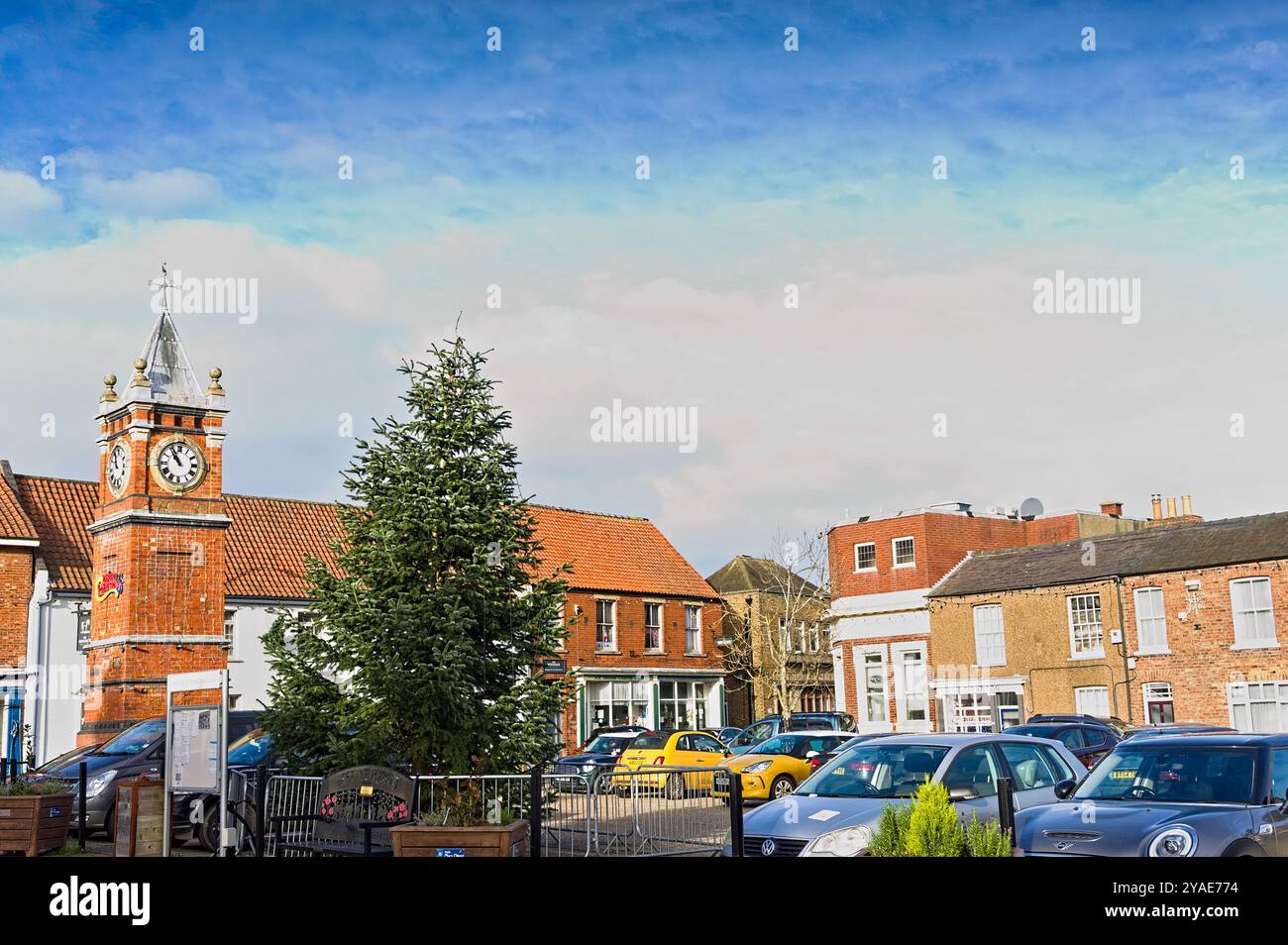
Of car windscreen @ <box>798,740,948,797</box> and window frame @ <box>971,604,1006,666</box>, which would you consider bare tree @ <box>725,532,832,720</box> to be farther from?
car windscreen @ <box>798,740,948,797</box>

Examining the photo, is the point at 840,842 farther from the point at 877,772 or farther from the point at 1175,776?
the point at 1175,776

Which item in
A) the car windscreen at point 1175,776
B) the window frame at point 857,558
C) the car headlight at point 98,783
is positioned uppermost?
the window frame at point 857,558

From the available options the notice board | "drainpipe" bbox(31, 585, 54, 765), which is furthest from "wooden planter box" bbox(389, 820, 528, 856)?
"drainpipe" bbox(31, 585, 54, 765)

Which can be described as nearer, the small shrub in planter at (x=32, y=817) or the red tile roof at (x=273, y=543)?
the small shrub in planter at (x=32, y=817)

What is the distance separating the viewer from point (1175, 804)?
10438mm

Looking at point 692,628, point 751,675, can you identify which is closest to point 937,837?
point 692,628

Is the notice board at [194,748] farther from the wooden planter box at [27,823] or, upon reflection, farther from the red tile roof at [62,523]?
the red tile roof at [62,523]

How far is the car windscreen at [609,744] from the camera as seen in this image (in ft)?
106

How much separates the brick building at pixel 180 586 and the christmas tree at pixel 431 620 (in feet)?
3.19

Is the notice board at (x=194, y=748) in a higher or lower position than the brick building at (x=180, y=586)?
lower

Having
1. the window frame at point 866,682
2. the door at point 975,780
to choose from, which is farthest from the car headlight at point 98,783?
the window frame at point 866,682

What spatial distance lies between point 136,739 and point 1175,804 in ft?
48.8
